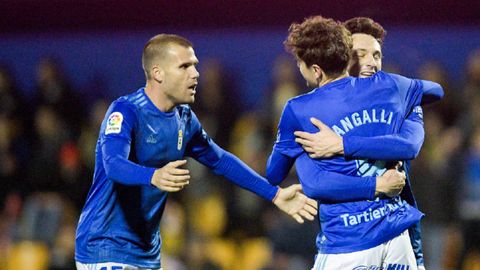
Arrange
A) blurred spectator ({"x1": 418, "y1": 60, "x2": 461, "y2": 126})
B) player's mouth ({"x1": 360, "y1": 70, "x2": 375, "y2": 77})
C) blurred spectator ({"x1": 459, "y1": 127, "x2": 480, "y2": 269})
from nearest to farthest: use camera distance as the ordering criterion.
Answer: player's mouth ({"x1": 360, "y1": 70, "x2": 375, "y2": 77}), blurred spectator ({"x1": 459, "y1": 127, "x2": 480, "y2": 269}), blurred spectator ({"x1": 418, "y1": 60, "x2": 461, "y2": 126})

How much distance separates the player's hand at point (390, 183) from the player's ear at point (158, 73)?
4.02 ft

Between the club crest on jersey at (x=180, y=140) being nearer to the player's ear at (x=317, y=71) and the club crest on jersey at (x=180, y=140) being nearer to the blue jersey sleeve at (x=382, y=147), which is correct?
the player's ear at (x=317, y=71)

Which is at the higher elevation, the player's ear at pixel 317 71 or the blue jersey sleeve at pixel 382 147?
the player's ear at pixel 317 71

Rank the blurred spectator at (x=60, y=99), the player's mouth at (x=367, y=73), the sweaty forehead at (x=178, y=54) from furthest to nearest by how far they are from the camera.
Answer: the blurred spectator at (x=60, y=99)
the sweaty forehead at (x=178, y=54)
the player's mouth at (x=367, y=73)

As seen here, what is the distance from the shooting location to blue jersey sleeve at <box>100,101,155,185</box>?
3.69 metres

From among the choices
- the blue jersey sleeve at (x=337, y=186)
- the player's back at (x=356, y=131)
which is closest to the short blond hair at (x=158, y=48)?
the player's back at (x=356, y=131)

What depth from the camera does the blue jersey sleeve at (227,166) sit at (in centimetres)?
445

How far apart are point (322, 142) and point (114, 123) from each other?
100cm

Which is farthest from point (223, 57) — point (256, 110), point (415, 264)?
point (415, 264)

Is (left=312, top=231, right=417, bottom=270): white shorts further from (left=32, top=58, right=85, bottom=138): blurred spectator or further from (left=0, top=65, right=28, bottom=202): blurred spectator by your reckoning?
(left=0, top=65, right=28, bottom=202): blurred spectator

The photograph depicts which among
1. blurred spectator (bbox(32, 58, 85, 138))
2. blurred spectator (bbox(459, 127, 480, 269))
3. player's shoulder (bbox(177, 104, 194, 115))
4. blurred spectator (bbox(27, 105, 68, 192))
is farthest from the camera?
blurred spectator (bbox(32, 58, 85, 138))

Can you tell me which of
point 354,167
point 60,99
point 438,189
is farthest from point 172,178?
point 60,99

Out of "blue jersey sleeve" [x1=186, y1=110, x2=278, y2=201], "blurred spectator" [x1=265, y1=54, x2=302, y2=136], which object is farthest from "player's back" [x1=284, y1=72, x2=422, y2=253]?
"blurred spectator" [x1=265, y1=54, x2=302, y2=136]

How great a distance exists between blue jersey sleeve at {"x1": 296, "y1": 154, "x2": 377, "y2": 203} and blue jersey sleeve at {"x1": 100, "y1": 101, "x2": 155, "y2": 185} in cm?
73
